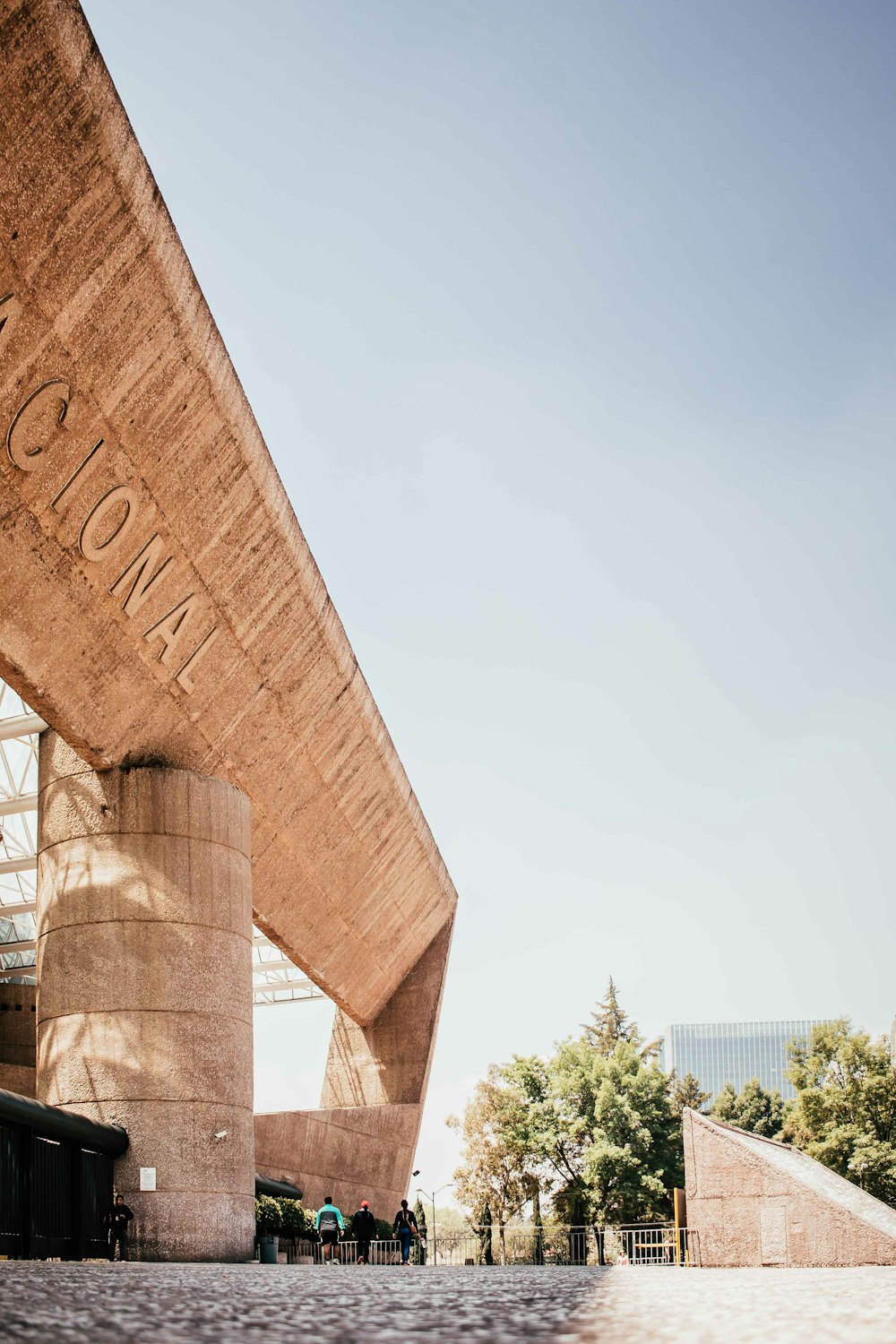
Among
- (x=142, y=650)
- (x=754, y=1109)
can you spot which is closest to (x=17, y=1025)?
(x=142, y=650)

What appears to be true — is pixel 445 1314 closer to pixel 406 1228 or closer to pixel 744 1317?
pixel 744 1317

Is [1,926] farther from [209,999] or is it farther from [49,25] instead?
[49,25]

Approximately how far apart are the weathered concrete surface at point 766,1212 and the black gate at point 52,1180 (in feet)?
26.7

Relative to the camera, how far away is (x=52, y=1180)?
1568 cm

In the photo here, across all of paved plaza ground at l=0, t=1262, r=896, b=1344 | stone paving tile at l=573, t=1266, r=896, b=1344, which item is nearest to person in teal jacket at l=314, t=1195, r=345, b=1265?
paved plaza ground at l=0, t=1262, r=896, b=1344

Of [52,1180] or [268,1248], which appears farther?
[268,1248]

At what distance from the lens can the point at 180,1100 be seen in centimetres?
1738

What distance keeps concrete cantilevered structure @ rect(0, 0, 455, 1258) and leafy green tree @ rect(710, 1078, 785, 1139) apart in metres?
61.4

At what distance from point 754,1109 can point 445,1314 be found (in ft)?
266

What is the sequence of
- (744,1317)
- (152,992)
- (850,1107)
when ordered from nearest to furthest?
(744,1317) → (152,992) → (850,1107)

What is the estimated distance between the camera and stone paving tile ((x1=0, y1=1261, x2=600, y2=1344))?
204 cm

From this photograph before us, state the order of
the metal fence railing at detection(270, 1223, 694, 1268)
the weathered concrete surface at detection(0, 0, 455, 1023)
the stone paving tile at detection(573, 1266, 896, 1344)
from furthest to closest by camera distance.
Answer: the metal fence railing at detection(270, 1223, 694, 1268), the weathered concrete surface at detection(0, 0, 455, 1023), the stone paving tile at detection(573, 1266, 896, 1344)

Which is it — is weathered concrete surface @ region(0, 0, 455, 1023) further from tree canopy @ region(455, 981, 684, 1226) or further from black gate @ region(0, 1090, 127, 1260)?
tree canopy @ region(455, 981, 684, 1226)

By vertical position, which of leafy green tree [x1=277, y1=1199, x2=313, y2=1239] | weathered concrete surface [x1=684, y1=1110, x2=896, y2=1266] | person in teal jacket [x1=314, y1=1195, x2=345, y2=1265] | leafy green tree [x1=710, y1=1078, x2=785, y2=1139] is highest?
weathered concrete surface [x1=684, y1=1110, x2=896, y2=1266]
